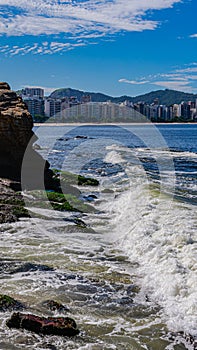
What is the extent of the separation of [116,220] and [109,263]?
211 inches

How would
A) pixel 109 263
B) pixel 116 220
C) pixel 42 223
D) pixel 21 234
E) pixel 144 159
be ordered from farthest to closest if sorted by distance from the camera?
pixel 144 159
pixel 116 220
pixel 42 223
pixel 21 234
pixel 109 263

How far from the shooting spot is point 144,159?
3909 centimetres

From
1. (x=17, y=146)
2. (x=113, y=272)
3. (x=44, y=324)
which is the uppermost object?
(x=17, y=146)

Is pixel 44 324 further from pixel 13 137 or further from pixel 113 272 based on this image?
pixel 13 137

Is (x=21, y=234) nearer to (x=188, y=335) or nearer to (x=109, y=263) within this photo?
(x=109, y=263)

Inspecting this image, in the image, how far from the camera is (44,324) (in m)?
7.05

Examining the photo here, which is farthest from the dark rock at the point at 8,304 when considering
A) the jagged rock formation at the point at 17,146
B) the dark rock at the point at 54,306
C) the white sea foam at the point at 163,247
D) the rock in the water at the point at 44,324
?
the jagged rock formation at the point at 17,146

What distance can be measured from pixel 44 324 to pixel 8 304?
3.66 ft

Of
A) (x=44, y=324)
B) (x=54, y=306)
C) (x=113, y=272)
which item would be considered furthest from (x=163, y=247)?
(x=44, y=324)

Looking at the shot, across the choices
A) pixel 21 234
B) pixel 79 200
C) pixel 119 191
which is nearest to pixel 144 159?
pixel 119 191

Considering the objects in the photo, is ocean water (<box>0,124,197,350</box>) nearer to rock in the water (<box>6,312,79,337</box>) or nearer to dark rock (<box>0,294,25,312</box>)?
rock in the water (<box>6,312,79,337</box>)

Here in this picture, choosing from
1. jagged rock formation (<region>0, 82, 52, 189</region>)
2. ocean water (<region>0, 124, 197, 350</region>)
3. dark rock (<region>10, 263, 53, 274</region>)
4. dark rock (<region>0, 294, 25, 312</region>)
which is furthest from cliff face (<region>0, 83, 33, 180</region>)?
dark rock (<region>0, 294, 25, 312</region>)

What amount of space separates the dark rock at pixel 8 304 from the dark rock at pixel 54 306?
1.41ft

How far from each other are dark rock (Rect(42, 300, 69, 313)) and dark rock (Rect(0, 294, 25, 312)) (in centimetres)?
43
